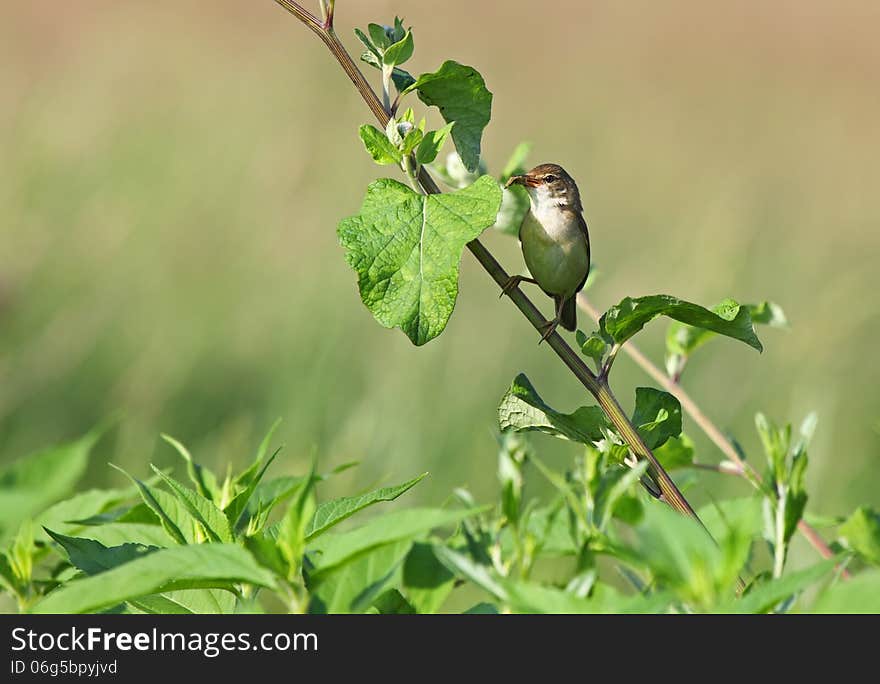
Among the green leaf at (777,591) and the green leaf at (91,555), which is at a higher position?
the green leaf at (91,555)

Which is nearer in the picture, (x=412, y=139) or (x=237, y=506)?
(x=237, y=506)

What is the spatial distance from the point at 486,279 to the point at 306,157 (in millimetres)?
1729

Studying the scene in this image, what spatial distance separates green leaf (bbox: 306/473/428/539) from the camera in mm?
1341

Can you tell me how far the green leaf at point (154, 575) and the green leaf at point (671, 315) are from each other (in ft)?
2.17

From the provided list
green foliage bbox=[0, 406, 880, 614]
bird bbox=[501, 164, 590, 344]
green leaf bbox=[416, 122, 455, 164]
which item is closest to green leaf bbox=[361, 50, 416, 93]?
green leaf bbox=[416, 122, 455, 164]

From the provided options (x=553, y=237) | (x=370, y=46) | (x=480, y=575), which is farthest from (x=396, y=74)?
(x=553, y=237)

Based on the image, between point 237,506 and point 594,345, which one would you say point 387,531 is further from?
point 594,345

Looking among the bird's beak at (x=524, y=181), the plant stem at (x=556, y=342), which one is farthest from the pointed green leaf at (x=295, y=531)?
the bird's beak at (x=524, y=181)

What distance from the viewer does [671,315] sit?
61.0 inches

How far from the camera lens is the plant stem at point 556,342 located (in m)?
1.47

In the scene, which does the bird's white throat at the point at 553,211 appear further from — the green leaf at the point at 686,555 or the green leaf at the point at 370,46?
the green leaf at the point at 686,555

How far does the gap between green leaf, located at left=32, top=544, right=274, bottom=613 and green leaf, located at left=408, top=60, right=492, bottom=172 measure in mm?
823

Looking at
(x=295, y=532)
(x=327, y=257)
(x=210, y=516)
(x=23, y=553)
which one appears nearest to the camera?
(x=295, y=532)

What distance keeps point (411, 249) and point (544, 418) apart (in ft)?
1.03
